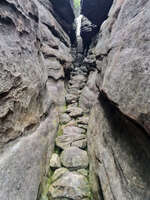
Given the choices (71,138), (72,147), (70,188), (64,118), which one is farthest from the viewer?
(64,118)

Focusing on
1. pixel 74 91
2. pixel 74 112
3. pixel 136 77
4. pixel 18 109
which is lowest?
pixel 74 112

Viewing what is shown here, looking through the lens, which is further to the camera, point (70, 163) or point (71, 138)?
point (71, 138)

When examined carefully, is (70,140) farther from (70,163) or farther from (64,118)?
(64,118)

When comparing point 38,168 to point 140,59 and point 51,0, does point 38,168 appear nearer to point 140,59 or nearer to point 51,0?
point 140,59

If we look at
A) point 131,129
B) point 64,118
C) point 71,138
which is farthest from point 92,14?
point 131,129

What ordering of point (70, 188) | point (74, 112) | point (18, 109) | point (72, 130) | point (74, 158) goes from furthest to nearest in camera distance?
1. point (74, 112)
2. point (72, 130)
3. point (74, 158)
4. point (70, 188)
5. point (18, 109)

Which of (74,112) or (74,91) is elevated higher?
(74,91)

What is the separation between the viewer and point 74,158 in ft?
10.8

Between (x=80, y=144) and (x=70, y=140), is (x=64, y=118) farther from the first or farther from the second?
(x=80, y=144)

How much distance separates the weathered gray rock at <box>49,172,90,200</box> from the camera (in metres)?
2.49

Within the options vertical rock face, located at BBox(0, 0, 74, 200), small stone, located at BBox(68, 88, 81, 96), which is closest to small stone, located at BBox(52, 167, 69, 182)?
vertical rock face, located at BBox(0, 0, 74, 200)

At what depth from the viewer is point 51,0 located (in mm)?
9648

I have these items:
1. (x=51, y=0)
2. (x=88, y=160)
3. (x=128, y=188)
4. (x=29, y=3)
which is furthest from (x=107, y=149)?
(x=51, y=0)

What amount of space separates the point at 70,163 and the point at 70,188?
648mm
